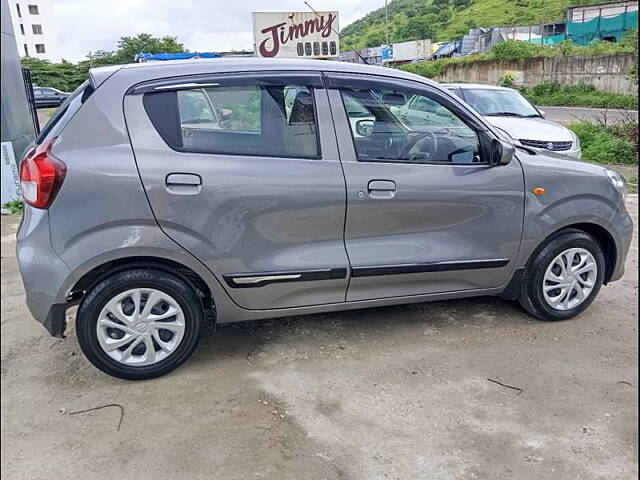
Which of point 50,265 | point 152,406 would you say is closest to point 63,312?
point 50,265

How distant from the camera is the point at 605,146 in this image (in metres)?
9.77

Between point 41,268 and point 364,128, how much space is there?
6.32 ft

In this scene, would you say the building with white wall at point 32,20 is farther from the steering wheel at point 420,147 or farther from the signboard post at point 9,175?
the steering wheel at point 420,147

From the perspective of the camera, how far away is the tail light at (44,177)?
249 cm

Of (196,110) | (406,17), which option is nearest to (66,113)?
(196,110)

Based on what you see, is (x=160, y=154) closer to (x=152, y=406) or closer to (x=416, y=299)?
(x=152, y=406)

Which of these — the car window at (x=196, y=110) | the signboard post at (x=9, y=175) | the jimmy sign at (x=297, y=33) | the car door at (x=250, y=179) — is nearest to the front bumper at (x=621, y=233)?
the car door at (x=250, y=179)

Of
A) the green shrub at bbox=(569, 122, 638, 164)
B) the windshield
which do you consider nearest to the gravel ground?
the windshield

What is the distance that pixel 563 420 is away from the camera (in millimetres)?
2500

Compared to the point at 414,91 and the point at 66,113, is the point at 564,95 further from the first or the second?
the point at 66,113

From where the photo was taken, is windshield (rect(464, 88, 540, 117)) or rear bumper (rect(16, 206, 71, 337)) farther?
windshield (rect(464, 88, 540, 117))

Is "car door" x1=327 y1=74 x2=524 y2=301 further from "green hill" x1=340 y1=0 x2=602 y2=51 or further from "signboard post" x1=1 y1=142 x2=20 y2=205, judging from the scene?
"signboard post" x1=1 y1=142 x2=20 y2=205

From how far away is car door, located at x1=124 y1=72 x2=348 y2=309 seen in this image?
2.66 meters

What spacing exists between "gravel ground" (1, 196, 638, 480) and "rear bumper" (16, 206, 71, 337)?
0.48m
